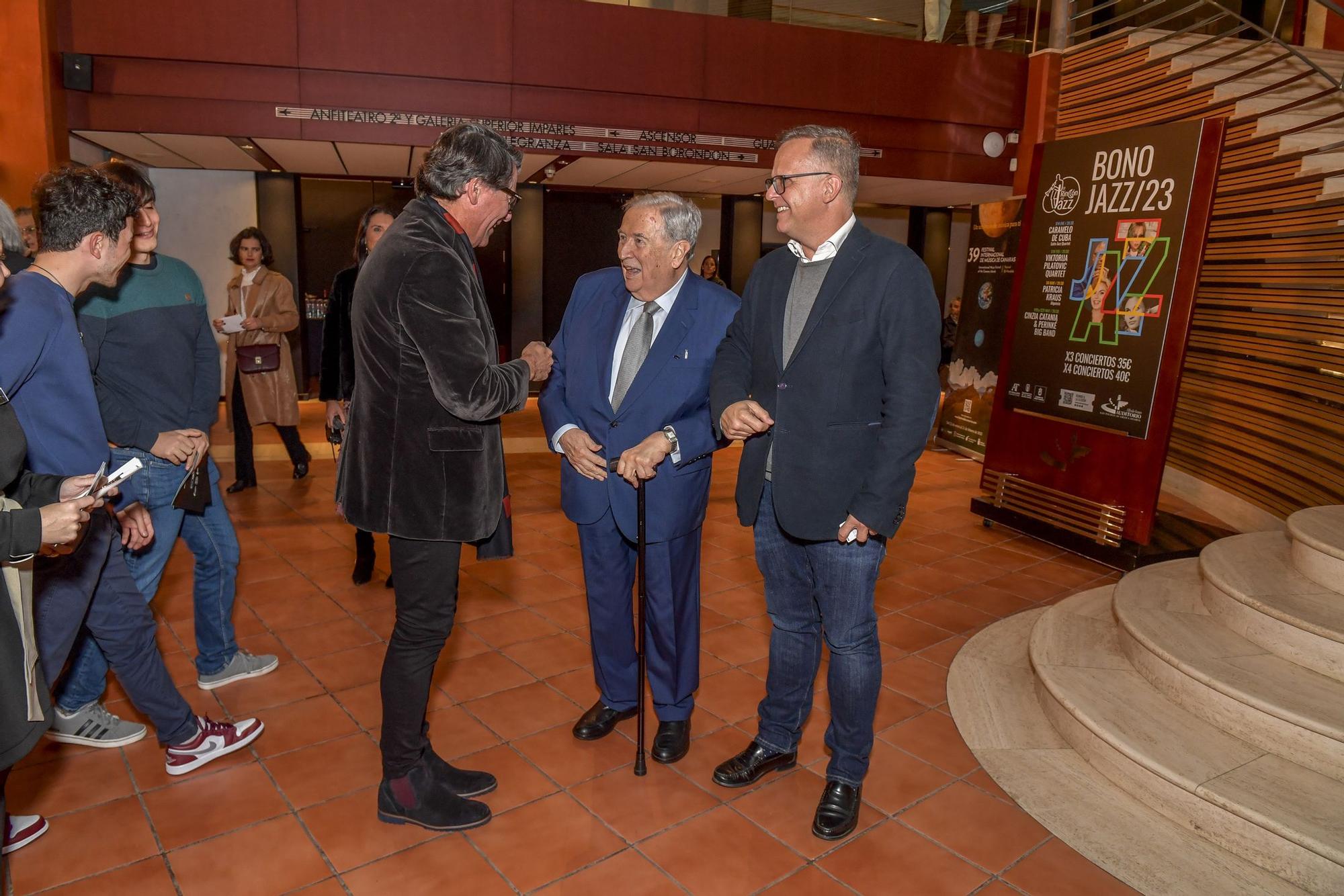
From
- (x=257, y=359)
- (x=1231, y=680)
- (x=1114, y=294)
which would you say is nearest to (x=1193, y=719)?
(x=1231, y=680)

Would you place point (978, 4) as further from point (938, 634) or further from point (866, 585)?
point (866, 585)

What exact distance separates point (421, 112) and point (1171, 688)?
6.83 meters

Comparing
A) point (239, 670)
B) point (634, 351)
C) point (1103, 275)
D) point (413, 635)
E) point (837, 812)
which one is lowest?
point (239, 670)

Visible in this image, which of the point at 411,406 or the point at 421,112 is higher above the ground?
the point at 421,112

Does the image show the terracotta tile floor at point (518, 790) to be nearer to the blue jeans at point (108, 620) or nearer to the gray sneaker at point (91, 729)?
the gray sneaker at point (91, 729)

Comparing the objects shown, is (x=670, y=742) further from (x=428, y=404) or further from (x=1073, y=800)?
(x=428, y=404)

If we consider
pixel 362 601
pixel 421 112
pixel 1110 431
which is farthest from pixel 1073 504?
pixel 421 112

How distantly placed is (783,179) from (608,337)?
76cm

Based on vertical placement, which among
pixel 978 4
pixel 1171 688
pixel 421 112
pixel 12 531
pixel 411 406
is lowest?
pixel 1171 688

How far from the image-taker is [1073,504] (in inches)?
206

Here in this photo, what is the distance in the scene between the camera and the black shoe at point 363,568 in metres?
4.36

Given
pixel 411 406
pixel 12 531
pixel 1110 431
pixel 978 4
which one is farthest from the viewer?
pixel 978 4

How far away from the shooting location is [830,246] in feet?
7.66

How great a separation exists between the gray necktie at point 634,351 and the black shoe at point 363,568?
2263 millimetres
